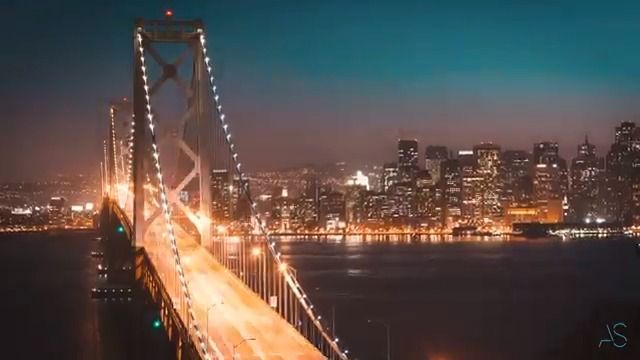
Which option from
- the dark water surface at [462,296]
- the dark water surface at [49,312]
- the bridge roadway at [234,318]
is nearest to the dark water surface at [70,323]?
the dark water surface at [49,312]

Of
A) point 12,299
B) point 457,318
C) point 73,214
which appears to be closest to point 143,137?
point 457,318

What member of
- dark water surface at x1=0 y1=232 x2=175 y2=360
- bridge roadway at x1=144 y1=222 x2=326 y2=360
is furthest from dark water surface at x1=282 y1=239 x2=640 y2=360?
dark water surface at x1=0 y1=232 x2=175 y2=360

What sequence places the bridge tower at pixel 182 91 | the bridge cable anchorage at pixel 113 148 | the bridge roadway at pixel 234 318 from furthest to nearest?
1. the bridge cable anchorage at pixel 113 148
2. the bridge tower at pixel 182 91
3. the bridge roadway at pixel 234 318

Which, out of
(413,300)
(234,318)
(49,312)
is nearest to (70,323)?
(49,312)

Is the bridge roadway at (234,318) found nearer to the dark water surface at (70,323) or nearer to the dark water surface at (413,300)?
the dark water surface at (70,323)

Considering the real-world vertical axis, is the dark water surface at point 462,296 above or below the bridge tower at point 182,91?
below

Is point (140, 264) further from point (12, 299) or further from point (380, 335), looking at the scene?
point (12, 299)

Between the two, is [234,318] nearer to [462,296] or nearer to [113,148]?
[462,296]
